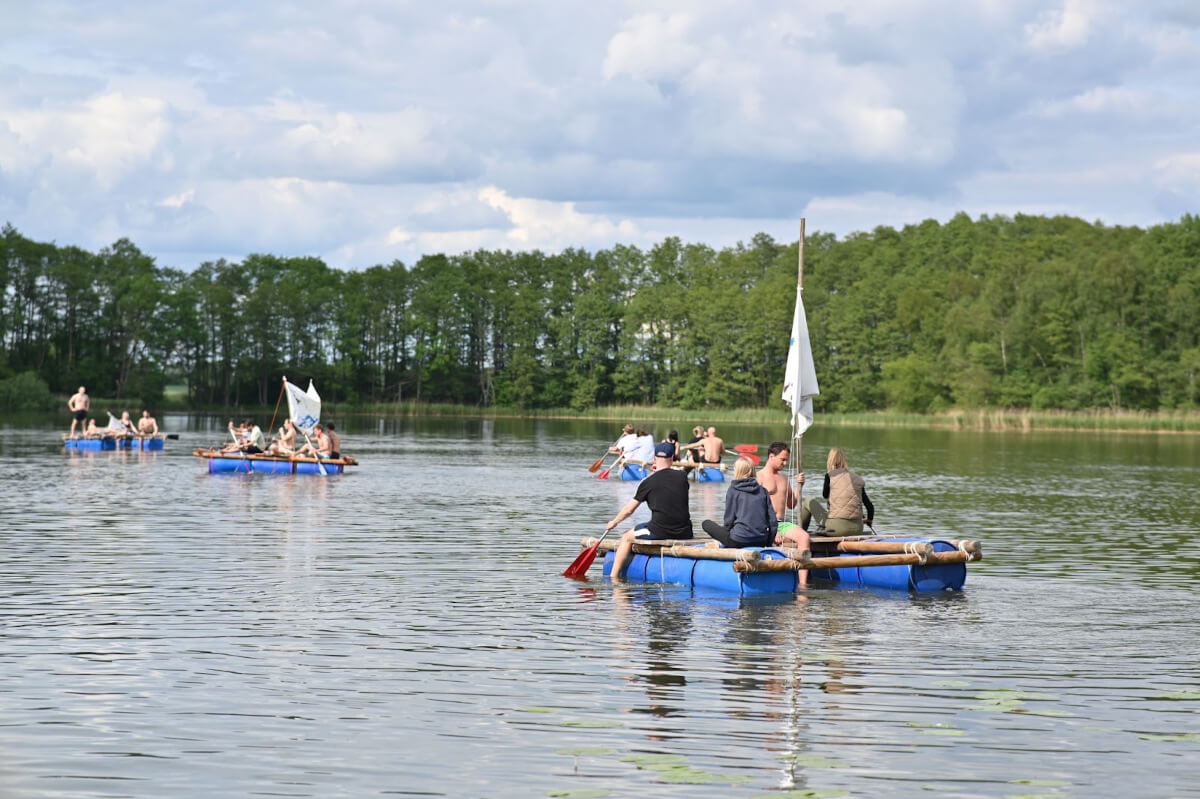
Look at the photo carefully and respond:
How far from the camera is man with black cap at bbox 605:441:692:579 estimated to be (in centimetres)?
1664

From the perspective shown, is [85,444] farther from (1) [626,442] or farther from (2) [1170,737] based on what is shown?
(2) [1170,737]

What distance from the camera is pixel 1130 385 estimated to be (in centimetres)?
9788

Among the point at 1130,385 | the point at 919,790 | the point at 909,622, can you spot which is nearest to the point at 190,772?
the point at 919,790

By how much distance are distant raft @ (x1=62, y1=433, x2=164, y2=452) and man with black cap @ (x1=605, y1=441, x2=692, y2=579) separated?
111ft

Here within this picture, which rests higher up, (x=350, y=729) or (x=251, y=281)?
(x=251, y=281)

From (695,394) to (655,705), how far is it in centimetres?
10542

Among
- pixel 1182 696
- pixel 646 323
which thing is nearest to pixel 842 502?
pixel 1182 696

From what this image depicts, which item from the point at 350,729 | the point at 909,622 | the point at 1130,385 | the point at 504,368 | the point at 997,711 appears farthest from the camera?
the point at 504,368

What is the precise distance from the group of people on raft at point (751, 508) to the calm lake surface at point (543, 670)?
2.54 ft

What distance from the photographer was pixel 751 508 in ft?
52.1

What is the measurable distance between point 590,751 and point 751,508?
7350 mm

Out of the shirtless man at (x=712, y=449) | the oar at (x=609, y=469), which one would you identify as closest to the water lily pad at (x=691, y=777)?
the oar at (x=609, y=469)

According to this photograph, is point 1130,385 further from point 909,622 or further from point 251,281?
point 909,622

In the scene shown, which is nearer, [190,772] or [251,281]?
[190,772]
